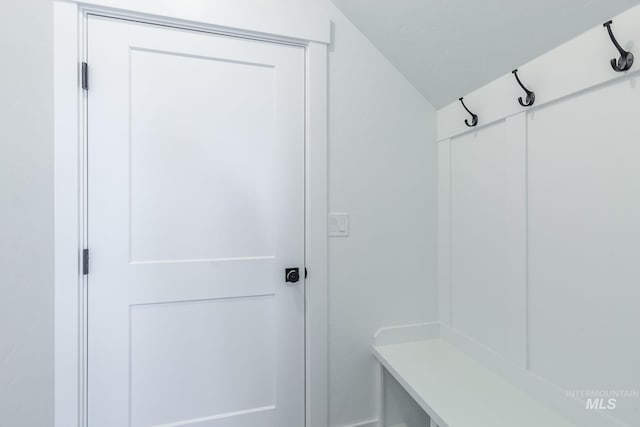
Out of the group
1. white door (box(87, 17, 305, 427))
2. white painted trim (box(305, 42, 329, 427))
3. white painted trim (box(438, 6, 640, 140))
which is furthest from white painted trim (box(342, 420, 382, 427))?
white painted trim (box(438, 6, 640, 140))

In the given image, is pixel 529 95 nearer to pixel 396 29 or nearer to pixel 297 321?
pixel 396 29

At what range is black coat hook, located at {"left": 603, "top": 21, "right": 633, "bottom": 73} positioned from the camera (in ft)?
2.43

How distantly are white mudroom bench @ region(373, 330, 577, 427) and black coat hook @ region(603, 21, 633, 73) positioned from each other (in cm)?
106

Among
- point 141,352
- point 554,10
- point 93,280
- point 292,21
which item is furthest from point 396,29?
point 141,352

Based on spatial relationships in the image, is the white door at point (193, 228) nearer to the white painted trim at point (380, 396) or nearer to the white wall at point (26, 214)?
the white wall at point (26, 214)

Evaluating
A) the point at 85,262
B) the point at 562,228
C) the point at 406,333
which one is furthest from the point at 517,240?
the point at 85,262

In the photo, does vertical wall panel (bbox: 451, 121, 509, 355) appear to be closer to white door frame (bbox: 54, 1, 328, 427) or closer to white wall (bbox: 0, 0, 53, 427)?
white door frame (bbox: 54, 1, 328, 427)

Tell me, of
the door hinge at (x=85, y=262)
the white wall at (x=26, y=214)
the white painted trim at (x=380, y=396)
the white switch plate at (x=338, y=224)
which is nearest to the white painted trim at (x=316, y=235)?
the white switch plate at (x=338, y=224)

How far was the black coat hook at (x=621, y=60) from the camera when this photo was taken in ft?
2.43

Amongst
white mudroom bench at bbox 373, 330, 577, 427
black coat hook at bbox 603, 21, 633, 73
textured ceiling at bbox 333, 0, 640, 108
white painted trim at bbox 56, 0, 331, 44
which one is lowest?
white mudroom bench at bbox 373, 330, 577, 427

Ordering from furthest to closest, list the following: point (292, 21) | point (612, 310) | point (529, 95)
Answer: point (292, 21) → point (529, 95) → point (612, 310)

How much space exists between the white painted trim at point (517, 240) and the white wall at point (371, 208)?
0.44 meters

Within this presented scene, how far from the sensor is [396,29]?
1.28m

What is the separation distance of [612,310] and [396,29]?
4.26 ft
